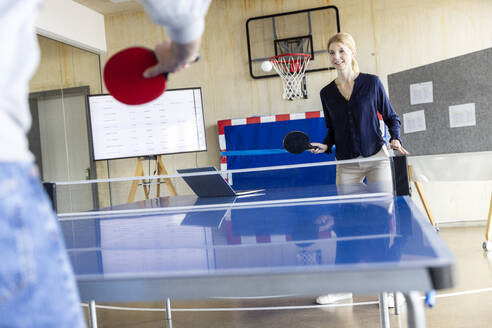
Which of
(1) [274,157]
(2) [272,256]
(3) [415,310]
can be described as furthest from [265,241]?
(1) [274,157]

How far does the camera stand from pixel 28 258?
0.49 metres

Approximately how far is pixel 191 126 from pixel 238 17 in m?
1.40

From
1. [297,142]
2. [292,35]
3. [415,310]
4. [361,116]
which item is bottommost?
[415,310]

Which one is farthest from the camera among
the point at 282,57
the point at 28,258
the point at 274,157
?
the point at 282,57

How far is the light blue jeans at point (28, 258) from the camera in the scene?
0.49 m

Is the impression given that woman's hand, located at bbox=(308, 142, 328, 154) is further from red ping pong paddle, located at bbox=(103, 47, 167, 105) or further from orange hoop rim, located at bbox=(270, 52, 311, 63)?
orange hoop rim, located at bbox=(270, 52, 311, 63)

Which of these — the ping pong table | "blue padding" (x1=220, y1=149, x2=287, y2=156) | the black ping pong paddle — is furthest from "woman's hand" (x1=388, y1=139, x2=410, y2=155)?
"blue padding" (x1=220, y1=149, x2=287, y2=156)

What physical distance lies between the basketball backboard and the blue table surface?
3.97 m

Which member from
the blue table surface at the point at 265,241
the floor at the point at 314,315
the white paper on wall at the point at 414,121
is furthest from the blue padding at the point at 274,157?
the blue table surface at the point at 265,241

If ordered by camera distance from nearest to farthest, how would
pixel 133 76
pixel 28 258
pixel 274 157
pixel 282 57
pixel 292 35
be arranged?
1. pixel 28 258
2. pixel 133 76
3. pixel 274 157
4. pixel 282 57
5. pixel 292 35

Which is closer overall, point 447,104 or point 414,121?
point 447,104

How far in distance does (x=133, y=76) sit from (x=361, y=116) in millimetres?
1971

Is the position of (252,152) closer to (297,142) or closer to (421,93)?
(421,93)

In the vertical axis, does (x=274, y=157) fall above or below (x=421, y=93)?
below
